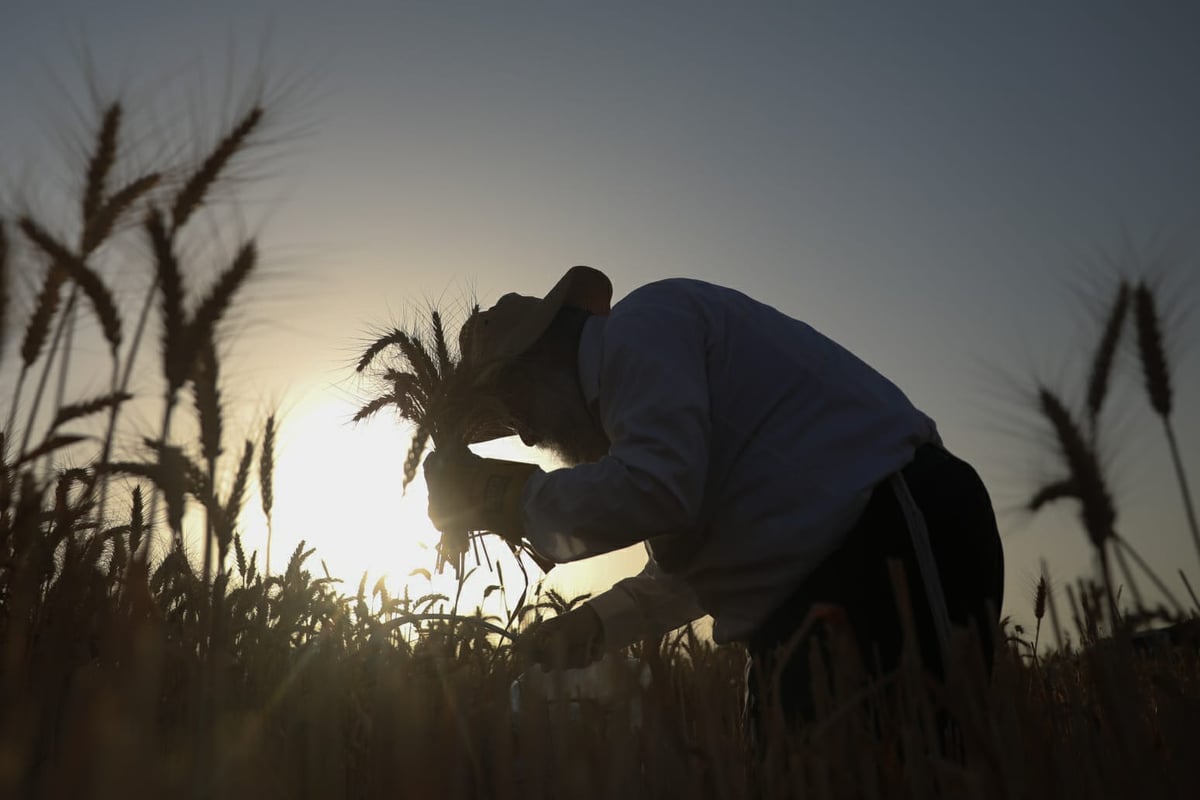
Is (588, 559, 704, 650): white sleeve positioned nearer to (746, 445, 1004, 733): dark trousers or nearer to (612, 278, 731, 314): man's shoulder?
(746, 445, 1004, 733): dark trousers

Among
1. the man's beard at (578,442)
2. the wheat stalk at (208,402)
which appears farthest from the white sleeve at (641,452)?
the wheat stalk at (208,402)

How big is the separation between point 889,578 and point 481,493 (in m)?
0.92

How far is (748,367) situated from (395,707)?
1.24m

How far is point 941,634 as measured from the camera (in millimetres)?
1910

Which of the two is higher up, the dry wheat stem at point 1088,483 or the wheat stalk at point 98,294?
the wheat stalk at point 98,294

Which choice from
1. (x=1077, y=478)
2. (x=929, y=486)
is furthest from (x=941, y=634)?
(x=1077, y=478)

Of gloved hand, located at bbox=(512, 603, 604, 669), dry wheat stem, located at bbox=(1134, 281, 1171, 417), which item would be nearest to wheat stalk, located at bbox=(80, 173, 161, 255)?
gloved hand, located at bbox=(512, 603, 604, 669)

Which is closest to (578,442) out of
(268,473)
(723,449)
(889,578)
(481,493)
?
(481,493)

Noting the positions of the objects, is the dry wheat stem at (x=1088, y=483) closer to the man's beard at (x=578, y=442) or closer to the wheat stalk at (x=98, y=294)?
the man's beard at (x=578, y=442)

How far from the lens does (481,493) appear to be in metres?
2.26

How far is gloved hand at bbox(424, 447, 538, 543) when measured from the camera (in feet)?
7.39

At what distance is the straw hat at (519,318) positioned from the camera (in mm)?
2338

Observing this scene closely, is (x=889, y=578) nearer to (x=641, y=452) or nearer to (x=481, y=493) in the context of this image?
(x=641, y=452)

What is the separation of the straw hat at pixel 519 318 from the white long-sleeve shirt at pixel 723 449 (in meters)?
0.15
